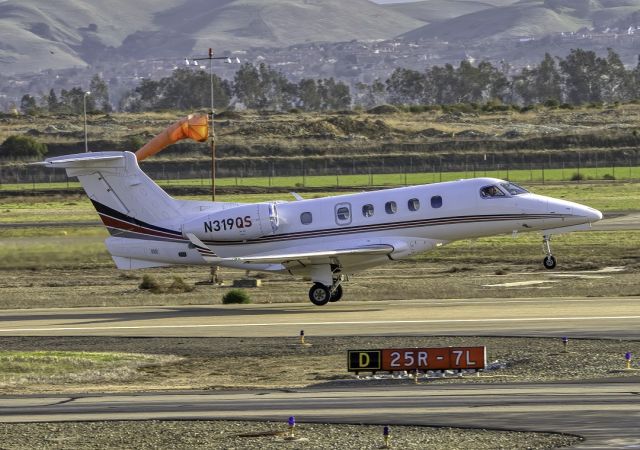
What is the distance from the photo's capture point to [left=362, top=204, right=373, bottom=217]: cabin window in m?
38.8

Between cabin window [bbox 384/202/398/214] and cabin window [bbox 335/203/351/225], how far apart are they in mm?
1152

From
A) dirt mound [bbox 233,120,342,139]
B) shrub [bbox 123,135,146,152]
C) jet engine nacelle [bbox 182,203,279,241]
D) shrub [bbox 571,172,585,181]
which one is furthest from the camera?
dirt mound [bbox 233,120,342,139]

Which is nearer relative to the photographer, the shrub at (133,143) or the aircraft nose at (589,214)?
the aircraft nose at (589,214)

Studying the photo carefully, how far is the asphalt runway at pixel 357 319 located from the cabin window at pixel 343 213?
273 cm

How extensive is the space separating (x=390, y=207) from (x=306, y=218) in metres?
2.65

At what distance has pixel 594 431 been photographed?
65.1 feet

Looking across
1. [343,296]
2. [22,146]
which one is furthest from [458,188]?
[22,146]

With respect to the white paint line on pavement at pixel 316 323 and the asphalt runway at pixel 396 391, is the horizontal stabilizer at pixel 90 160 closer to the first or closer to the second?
the asphalt runway at pixel 396 391

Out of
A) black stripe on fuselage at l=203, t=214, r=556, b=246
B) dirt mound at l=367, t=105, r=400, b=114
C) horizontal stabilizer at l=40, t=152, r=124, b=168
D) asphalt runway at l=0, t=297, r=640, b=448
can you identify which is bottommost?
asphalt runway at l=0, t=297, r=640, b=448

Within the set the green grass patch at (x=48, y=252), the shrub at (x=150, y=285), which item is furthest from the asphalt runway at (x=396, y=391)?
the shrub at (x=150, y=285)

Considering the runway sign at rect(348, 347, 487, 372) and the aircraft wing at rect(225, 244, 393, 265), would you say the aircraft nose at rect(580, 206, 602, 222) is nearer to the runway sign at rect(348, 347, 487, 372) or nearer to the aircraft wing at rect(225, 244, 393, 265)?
the aircraft wing at rect(225, 244, 393, 265)

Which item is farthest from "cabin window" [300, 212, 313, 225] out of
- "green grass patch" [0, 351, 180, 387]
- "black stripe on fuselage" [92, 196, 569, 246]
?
"green grass patch" [0, 351, 180, 387]

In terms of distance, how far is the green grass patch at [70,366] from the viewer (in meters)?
28.9

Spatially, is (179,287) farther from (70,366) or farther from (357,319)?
(70,366)
